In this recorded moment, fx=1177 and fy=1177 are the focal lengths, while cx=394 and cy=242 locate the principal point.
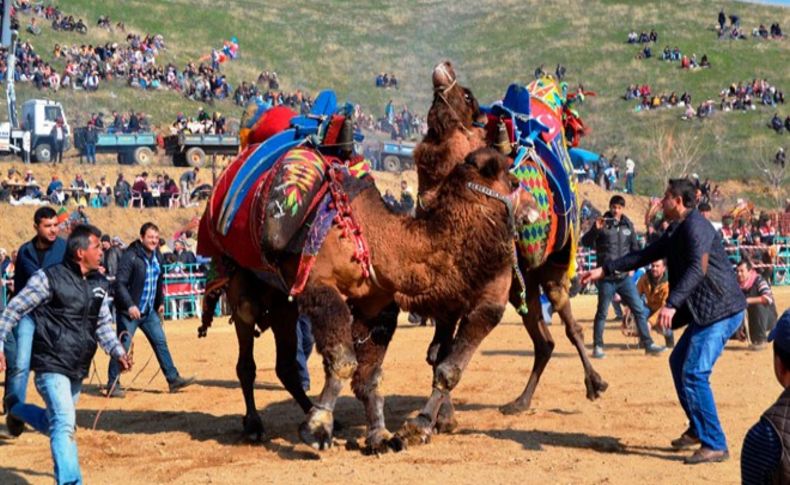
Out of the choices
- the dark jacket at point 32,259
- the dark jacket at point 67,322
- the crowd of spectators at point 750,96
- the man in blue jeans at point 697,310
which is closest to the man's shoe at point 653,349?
the man in blue jeans at point 697,310

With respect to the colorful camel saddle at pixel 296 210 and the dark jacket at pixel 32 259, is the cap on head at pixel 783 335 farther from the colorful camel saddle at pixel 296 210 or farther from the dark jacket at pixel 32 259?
the dark jacket at pixel 32 259

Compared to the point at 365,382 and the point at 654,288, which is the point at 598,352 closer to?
the point at 654,288

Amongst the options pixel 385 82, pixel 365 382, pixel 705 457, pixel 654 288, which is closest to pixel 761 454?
pixel 705 457

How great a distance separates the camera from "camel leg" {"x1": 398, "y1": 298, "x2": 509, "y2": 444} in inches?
327

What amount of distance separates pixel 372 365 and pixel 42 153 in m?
35.5

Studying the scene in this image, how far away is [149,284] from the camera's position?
13.1m

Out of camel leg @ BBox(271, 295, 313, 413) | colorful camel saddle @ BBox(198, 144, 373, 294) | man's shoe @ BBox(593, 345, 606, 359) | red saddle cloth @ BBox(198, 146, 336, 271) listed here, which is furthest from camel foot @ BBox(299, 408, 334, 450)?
man's shoe @ BBox(593, 345, 606, 359)

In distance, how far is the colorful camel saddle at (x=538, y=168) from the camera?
9562mm

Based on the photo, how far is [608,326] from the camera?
19.9 metres

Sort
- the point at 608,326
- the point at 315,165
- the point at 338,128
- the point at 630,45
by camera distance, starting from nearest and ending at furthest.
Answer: the point at 315,165, the point at 338,128, the point at 608,326, the point at 630,45

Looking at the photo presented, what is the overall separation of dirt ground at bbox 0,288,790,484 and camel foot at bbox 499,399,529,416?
0.08 meters

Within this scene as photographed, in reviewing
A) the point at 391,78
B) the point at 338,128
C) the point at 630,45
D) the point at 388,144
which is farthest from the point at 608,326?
the point at 630,45

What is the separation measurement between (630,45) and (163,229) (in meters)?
47.4

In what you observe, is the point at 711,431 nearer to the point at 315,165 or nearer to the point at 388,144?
the point at 315,165
